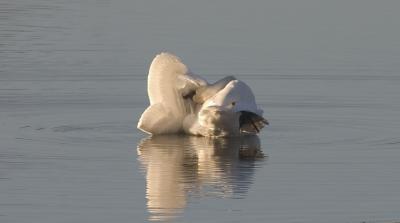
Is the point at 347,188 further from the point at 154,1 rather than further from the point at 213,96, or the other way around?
the point at 154,1

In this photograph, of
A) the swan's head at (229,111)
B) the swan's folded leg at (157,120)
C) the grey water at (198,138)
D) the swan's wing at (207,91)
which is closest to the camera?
the grey water at (198,138)

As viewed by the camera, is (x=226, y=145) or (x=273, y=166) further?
→ (x=226, y=145)

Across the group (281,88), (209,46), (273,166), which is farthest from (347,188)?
(209,46)

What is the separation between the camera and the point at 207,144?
1981 centimetres

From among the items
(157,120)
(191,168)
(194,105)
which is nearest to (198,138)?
(194,105)

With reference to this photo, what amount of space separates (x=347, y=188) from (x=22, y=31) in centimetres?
1570

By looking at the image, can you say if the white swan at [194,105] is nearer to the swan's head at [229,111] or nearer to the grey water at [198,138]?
the swan's head at [229,111]

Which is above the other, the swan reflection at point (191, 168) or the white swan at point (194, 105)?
the white swan at point (194, 105)

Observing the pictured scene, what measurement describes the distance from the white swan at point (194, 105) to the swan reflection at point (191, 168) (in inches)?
6.1

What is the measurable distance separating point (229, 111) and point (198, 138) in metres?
0.77

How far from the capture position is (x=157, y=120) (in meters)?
20.4

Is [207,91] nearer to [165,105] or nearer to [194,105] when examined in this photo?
[194,105]

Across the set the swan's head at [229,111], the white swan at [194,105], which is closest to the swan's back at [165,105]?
the white swan at [194,105]

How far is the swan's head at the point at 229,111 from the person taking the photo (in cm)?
1970
